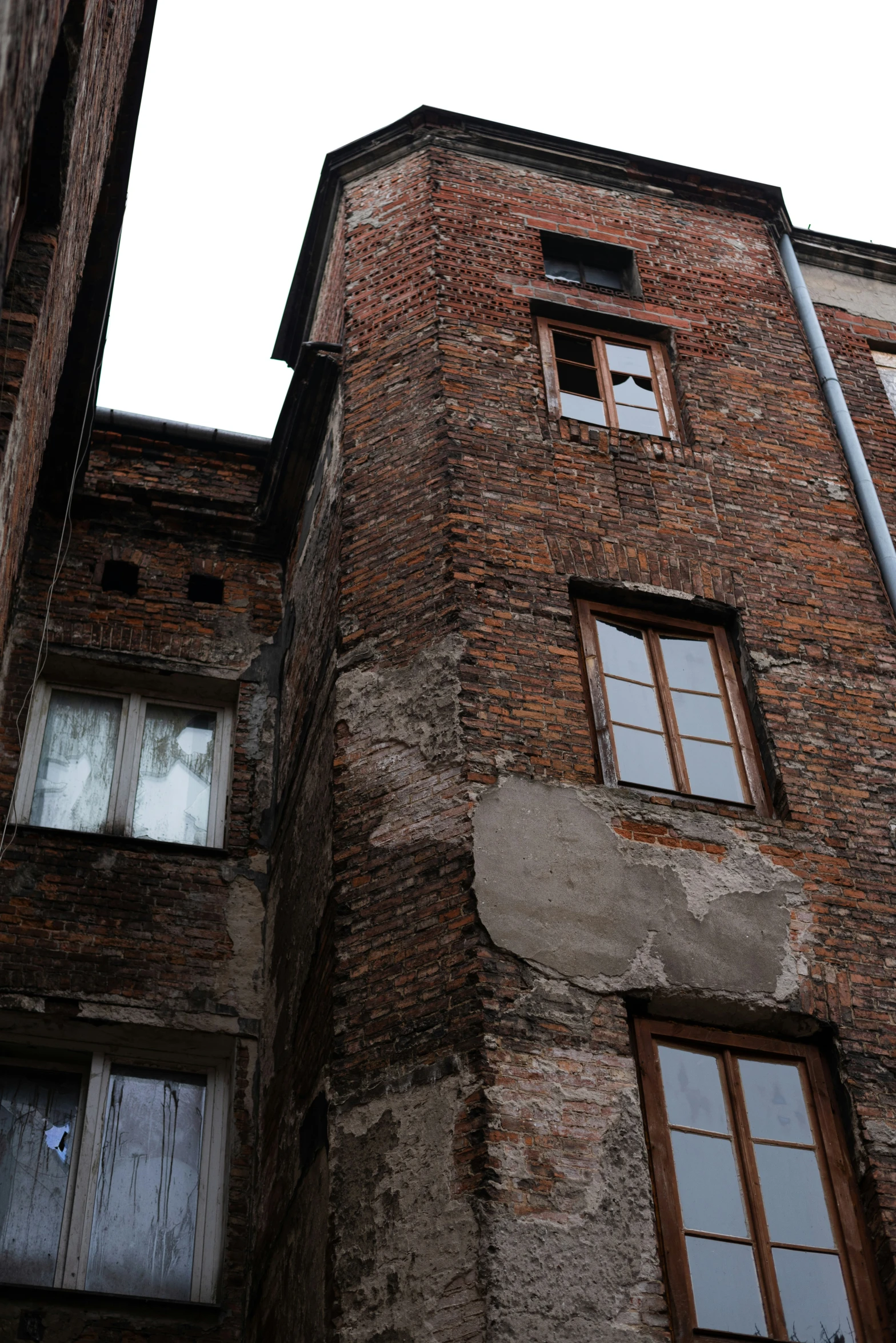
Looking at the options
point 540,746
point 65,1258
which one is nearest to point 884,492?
point 540,746

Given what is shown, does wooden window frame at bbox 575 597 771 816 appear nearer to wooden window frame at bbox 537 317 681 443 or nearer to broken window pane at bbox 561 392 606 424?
wooden window frame at bbox 537 317 681 443

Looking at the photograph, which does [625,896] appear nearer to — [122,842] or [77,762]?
[122,842]

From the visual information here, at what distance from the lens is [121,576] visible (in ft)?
40.3

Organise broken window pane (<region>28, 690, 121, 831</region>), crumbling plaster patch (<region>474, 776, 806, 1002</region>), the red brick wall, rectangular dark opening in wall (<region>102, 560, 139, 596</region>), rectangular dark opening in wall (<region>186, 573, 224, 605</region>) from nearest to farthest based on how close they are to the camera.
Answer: the red brick wall → crumbling plaster patch (<region>474, 776, 806, 1002</region>) → broken window pane (<region>28, 690, 121, 831</region>) → rectangular dark opening in wall (<region>102, 560, 139, 596</region>) → rectangular dark opening in wall (<region>186, 573, 224, 605</region>)

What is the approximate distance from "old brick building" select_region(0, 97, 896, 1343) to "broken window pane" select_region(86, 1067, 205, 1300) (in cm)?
3

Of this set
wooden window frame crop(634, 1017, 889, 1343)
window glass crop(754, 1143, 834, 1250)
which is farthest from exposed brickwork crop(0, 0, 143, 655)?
window glass crop(754, 1143, 834, 1250)

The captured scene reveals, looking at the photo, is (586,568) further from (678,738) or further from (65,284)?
(65,284)

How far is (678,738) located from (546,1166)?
3.13 metres

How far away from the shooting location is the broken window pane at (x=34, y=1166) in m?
8.73

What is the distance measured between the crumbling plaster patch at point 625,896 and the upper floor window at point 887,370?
573 centimetres

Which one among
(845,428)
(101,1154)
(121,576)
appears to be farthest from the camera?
(121,576)

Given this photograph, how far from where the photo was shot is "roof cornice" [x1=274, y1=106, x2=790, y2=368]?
12.9 metres

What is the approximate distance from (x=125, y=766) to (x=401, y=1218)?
5079 mm

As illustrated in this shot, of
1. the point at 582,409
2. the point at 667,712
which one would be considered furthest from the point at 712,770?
the point at 582,409
